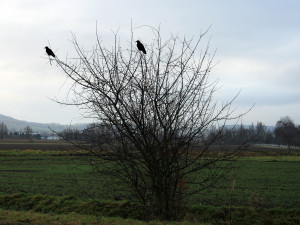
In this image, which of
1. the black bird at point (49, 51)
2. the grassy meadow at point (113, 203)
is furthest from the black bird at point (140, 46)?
the grassy meadow at point (113, 203)

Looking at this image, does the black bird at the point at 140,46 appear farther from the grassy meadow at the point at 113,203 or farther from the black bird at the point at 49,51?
the grassy meadow at the point at 113,203

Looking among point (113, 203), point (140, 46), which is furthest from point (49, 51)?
point (113, 203)

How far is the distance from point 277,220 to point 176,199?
4.71m

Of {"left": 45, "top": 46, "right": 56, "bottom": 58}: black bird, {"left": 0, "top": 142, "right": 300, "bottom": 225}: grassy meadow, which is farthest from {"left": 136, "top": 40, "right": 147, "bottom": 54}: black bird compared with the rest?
{"left": 0, "top": 142, "right": 300, "bottom": 225}: grassy meadow

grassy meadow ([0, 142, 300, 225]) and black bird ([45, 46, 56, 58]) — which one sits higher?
black bird ([45, 46, 56, 58])

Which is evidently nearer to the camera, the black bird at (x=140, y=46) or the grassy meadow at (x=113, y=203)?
the black bird at (x=140, y=46)

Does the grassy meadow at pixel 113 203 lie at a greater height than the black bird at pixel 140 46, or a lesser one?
lesser

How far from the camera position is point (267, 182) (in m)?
22.6

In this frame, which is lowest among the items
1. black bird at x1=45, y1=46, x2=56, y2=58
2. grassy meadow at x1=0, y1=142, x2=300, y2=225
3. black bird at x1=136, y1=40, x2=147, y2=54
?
grassy meadow at x1=0, y1=142, x2=300, y2=225

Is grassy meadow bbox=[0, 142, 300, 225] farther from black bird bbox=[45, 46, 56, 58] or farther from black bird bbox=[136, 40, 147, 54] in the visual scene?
black bird bbox=[136, 40, 147, 54]

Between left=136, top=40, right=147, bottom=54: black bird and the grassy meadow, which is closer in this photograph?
left=136, top=40, right=147, bottom=54: black bird

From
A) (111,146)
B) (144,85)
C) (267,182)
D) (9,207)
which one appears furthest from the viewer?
(267,182)

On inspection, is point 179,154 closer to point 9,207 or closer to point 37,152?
point 9,207

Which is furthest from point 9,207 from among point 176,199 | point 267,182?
point 267,182
